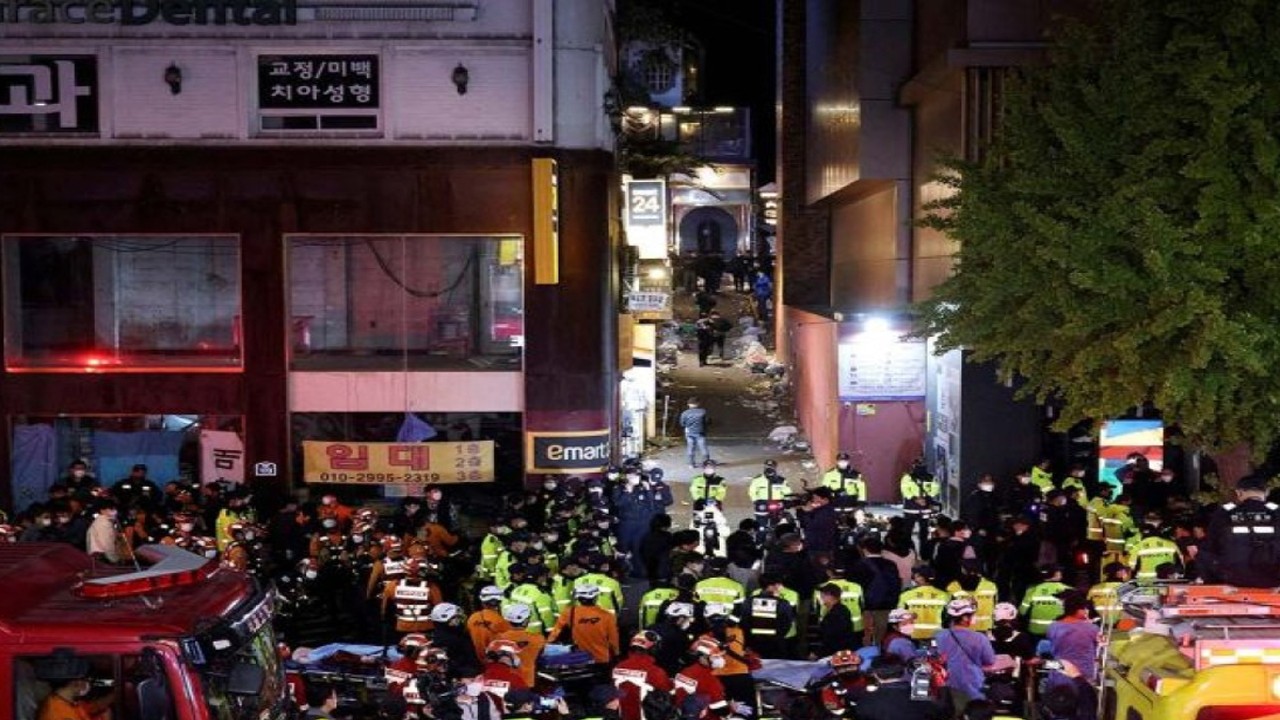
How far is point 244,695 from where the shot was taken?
299 inches

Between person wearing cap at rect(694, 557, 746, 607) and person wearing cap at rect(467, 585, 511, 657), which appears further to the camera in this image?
person wearing cap at rect(694, 557, 746, 607)

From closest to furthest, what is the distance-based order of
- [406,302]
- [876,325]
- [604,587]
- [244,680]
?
[244,680]
[604,587]
[406,302]
[876,325]

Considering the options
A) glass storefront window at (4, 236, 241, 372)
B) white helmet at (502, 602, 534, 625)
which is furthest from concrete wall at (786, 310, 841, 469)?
white helmet at (502, 602, 534, 625)

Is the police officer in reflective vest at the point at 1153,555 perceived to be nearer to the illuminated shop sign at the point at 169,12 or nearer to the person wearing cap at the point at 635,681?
the person wearing cap at the point at 635,681

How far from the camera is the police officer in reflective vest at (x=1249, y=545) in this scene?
1207 cm

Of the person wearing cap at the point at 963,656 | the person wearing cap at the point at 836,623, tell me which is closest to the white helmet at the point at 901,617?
the person wearing cap at the point at 963,656

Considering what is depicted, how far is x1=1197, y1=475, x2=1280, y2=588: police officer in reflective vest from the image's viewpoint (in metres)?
12.1

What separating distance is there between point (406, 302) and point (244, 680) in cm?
1611

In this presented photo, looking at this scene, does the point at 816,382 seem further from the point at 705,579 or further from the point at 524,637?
the point at 524,637

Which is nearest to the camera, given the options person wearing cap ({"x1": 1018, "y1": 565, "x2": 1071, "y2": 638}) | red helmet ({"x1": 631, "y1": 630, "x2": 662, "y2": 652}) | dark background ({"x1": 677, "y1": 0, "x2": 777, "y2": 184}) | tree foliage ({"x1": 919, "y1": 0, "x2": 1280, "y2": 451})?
red helmet ({"x1": 631, "y1": 630, "x2": 662, "y2": 652})

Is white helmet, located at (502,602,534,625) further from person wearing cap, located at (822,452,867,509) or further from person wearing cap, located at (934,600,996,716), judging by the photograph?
person wearing cap, located at (822,452,867,509)

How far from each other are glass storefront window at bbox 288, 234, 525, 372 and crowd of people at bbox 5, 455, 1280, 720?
2.96 meters

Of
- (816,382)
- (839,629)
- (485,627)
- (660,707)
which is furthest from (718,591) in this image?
(816,382)

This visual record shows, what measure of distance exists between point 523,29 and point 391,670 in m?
13.1
